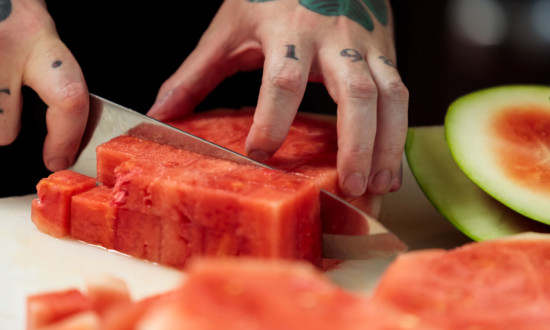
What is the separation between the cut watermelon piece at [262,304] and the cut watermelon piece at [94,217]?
89cm

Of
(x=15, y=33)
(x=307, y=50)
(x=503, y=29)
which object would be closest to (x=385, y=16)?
(x=307, y=50)

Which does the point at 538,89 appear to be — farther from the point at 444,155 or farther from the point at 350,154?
the point at 350,154

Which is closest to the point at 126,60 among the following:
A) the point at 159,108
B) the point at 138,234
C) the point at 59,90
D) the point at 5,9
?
the point at 159,108

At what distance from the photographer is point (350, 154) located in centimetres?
169

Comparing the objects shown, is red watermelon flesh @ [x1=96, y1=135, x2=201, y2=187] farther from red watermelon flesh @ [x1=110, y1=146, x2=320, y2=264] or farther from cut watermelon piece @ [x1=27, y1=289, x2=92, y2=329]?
cut watermelon piece @ [x1=27, y1=289, x2=92, y2=329]

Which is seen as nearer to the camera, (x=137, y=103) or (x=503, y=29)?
(x=137, y=103)

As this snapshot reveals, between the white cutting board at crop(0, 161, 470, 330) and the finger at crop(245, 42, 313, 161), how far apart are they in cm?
41

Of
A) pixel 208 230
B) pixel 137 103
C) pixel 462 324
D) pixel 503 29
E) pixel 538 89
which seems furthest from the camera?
pixel 503 29

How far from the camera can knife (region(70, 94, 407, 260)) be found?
60.8 inches

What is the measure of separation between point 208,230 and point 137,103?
149cm

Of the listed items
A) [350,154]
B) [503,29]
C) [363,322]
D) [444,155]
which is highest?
[363,322]

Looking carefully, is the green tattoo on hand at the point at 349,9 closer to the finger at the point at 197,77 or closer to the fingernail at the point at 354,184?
the finger at the point at 197,77

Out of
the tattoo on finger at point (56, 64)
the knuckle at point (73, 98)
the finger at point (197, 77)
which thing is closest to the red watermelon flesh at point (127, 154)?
the knuckle at point (73, 98)

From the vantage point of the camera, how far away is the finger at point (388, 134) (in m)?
1.82
